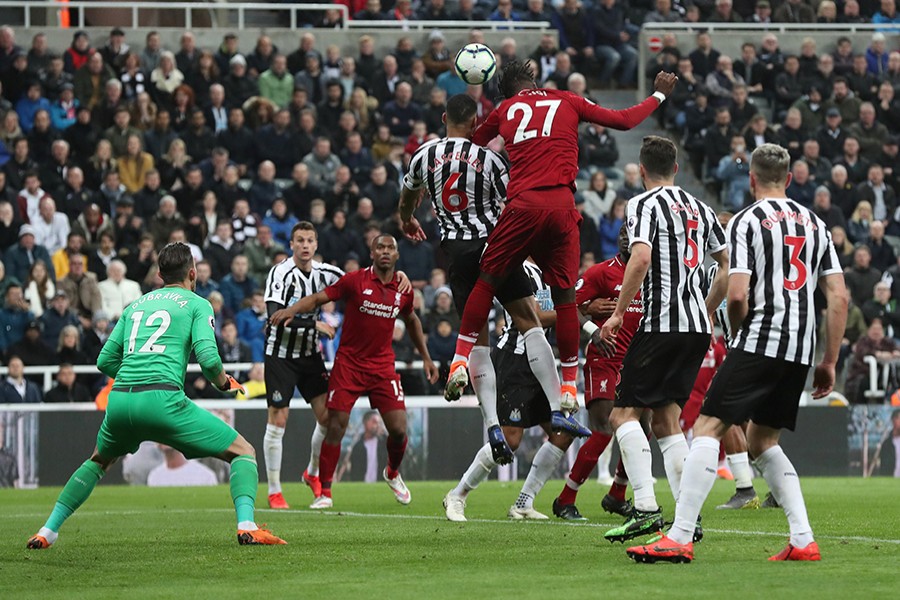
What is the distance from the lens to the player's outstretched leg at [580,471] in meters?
11.8

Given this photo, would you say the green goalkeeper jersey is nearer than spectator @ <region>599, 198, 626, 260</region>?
Yes

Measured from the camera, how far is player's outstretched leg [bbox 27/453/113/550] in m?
9.35

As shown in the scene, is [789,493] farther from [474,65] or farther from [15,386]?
[15,386]

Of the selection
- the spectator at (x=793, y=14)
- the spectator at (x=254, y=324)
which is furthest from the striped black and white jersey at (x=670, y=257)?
the spectator at (x=793, y=14)

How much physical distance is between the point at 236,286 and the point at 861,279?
9483mm

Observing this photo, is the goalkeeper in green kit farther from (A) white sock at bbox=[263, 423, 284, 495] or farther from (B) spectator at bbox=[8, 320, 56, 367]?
Answer: (B) spectator at bbox=[8, 320, 56, 367]

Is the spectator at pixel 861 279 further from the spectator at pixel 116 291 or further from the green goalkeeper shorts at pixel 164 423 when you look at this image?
the green goalkeeper shorts at pixel 164 423

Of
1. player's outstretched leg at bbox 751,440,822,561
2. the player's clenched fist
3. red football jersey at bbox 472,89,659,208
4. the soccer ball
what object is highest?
the soccer ball

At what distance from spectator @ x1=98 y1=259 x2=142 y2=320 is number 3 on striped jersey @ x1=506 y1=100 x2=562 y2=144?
11171 mm

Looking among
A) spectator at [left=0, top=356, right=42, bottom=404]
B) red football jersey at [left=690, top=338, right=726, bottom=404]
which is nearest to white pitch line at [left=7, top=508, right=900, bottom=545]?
red football jersey at [left=690, top=338, right=726, bottom=404]

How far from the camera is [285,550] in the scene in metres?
9.15

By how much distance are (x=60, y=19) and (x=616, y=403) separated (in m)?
20.6

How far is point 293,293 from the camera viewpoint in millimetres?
→ 14477

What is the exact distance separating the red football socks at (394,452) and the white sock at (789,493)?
6.29 m
